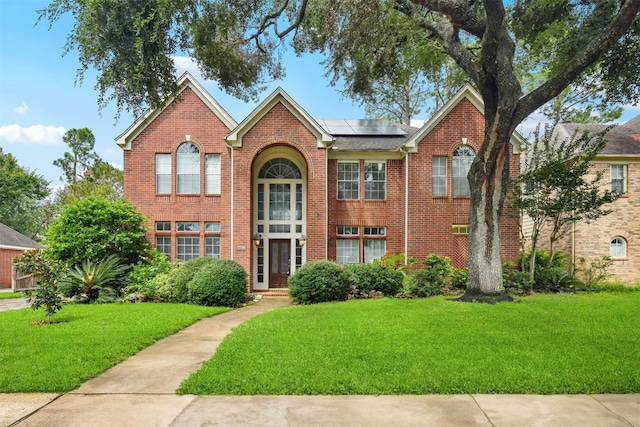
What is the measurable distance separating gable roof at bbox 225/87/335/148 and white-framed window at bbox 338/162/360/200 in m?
1.53

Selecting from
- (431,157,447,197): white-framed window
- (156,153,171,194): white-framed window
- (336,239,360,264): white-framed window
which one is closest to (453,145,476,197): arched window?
(431,157,447,197): white-framed window

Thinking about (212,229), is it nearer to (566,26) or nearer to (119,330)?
(119,330)

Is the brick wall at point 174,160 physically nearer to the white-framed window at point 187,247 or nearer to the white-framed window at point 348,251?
the white-framed window at point 187,247

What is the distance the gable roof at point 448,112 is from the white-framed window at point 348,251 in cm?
431

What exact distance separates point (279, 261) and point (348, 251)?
2.82 metres

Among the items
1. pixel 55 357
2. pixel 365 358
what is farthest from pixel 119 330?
pixel 365 358

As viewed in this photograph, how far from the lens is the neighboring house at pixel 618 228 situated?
1767 cm

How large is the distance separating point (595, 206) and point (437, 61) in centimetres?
770

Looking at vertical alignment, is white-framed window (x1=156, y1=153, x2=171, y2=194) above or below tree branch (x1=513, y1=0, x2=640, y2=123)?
below

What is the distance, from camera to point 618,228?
1780 cm

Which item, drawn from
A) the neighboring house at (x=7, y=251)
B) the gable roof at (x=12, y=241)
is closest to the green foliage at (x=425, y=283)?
the neighboring house at (x=7, y=251)

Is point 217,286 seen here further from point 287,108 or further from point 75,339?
point 287,108

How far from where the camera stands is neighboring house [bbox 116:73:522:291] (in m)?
15.9

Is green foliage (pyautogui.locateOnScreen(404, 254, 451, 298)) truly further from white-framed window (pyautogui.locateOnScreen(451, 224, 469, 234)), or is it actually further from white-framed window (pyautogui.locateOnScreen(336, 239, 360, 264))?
white-framed window (pyautogui.locateOnScreen(336, 239, 360, 264))
